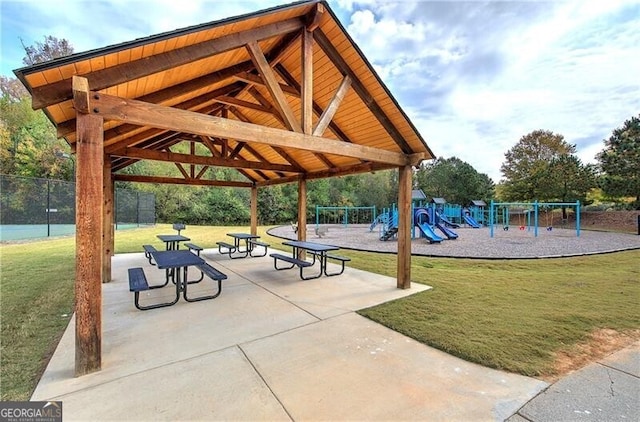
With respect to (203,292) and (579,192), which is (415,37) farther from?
(579,192)

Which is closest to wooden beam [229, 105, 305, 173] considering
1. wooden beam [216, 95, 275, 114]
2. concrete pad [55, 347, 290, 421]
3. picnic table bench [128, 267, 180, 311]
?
wooden beam [216, 95, 275, 114]

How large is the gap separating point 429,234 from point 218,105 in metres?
9.72

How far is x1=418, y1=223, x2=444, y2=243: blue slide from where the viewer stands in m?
11.5

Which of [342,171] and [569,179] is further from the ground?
[569,179]

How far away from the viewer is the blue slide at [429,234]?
1151cm

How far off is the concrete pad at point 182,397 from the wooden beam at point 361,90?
409 centimetres

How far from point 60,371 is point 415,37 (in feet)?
37.9

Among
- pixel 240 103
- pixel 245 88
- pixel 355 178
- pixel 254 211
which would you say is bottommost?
pixel 254 211

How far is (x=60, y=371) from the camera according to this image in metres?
2.31

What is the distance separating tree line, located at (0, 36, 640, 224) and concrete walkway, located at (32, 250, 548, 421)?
20.1m

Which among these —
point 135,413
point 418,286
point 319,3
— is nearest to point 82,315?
point 135,413

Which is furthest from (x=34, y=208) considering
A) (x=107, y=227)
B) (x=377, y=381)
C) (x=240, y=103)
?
(x=377, y=381)

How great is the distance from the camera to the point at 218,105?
5969 millimetres

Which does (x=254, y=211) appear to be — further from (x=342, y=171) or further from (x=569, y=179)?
(x=569, y=179)
